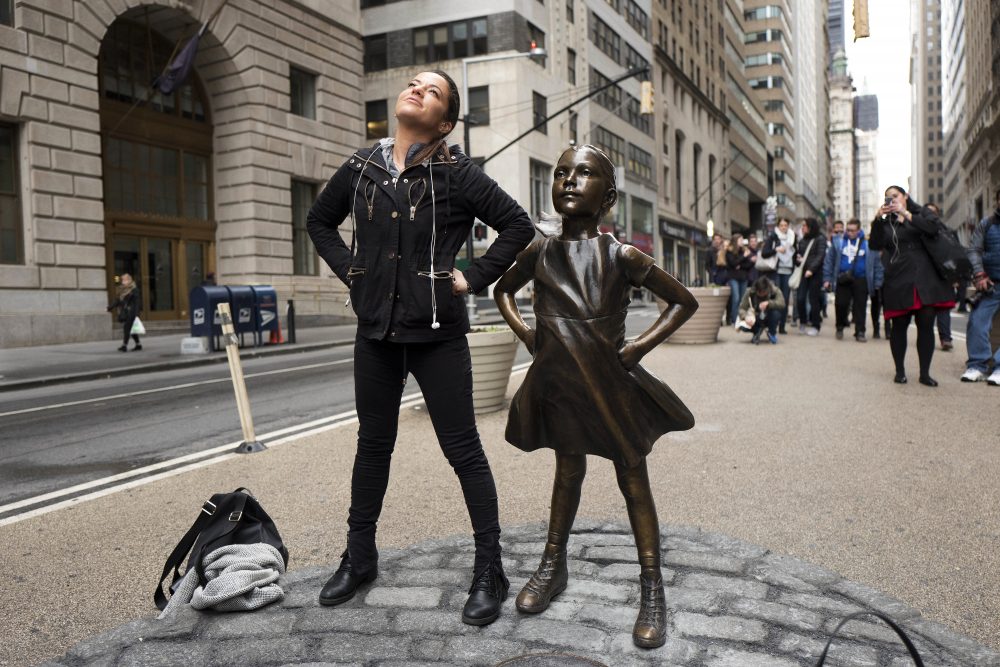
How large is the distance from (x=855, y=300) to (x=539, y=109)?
24.9 metres

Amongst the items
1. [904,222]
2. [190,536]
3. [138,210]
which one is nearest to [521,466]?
[190,536]

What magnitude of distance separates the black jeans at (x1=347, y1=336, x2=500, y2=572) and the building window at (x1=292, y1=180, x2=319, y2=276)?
2366 cm

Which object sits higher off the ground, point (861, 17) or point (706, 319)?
point (861, 17)

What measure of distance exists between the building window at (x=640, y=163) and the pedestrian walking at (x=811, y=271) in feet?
111

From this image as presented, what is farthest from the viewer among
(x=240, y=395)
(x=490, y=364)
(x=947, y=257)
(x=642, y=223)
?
(x=642, y=223)

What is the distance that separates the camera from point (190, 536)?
3.29 meters

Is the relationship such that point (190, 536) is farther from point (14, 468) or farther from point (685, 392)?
point (685, 392)

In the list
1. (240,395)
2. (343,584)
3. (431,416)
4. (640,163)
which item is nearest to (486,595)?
(343,584)

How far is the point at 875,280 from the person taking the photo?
13.1 meters

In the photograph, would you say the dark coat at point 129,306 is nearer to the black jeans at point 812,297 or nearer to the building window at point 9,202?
the building window at point 9,202

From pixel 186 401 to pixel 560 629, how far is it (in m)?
7.85

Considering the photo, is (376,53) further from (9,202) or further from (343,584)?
(343,584)

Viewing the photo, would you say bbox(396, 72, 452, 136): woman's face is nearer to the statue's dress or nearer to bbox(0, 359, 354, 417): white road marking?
the statue's dress

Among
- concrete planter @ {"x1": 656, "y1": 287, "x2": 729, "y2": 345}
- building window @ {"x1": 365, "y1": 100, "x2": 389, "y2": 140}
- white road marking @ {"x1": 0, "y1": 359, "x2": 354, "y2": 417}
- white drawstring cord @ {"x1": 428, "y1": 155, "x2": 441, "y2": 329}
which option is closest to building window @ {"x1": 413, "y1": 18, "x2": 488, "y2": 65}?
building window @ {"x1": 365, "y1": 100, "x2": 389, "y2": 140}
